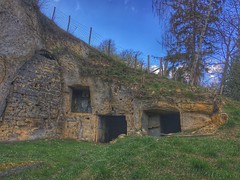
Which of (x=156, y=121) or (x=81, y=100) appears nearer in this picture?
(x=156, y=121)

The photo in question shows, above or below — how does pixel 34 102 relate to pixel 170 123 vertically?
above

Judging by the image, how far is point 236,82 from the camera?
1772cm

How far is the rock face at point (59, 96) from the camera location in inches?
552

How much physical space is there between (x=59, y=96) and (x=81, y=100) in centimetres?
196

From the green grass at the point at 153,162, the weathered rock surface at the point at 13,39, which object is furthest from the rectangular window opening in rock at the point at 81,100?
the green grass at the point at 153,162

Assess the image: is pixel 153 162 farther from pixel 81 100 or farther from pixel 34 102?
pixel 81 100

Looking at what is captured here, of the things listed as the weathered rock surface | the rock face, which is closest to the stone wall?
the rock face

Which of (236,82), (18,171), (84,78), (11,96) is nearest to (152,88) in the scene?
(84,78)

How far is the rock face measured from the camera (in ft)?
46.0

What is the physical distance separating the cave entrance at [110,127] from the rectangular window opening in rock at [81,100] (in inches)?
50.2

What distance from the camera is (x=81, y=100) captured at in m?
17.9

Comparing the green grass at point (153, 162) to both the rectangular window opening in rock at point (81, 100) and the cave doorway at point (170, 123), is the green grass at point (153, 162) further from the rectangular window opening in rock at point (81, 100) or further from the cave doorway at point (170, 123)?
the cave doorway at point (170, 123)

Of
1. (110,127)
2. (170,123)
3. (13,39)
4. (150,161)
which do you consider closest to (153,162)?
(150,161)

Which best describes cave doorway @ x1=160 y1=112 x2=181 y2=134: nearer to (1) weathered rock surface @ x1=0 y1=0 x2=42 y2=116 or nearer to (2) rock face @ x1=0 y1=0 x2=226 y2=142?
(2) rock face @ x1=0 y1=0 x2=226 y2=142
